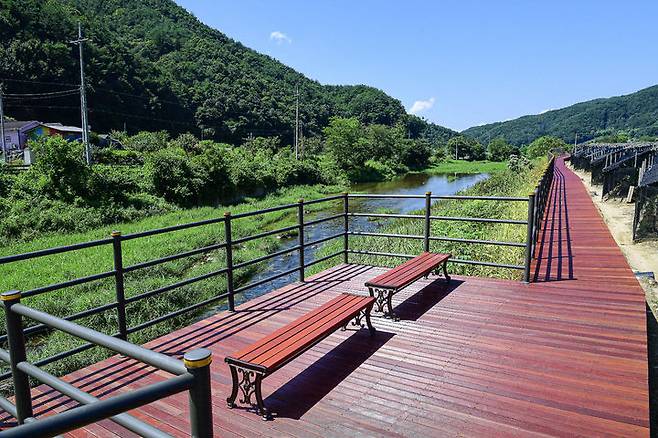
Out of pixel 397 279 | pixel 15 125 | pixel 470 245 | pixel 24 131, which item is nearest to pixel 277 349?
pixel 397 279

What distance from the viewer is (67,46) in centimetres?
6041

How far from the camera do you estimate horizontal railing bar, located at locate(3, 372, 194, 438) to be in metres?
1.11

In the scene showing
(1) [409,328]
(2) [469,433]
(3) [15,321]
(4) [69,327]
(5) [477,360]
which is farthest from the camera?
(1) [409,328]

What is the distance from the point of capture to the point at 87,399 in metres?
1.74

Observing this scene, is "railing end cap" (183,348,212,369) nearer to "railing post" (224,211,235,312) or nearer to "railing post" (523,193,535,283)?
"railing post" (224,211,235,312)

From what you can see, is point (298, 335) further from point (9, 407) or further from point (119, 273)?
point (9, 407)

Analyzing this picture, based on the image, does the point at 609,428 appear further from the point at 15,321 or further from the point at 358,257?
the point at 358,257

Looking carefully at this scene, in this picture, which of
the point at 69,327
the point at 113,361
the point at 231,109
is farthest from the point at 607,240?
the point at 231,109

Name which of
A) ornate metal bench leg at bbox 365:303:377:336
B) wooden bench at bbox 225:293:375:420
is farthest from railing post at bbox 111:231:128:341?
ornate metal bench leg at bbox 365:303:377:336

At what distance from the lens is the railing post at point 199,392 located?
1.47 meters

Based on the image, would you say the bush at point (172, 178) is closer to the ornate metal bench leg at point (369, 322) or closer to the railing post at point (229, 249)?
the railing post at point (229, 249)

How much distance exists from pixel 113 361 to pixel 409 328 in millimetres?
2954

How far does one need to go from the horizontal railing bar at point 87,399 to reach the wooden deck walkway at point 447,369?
114cm

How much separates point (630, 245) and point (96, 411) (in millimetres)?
14437
